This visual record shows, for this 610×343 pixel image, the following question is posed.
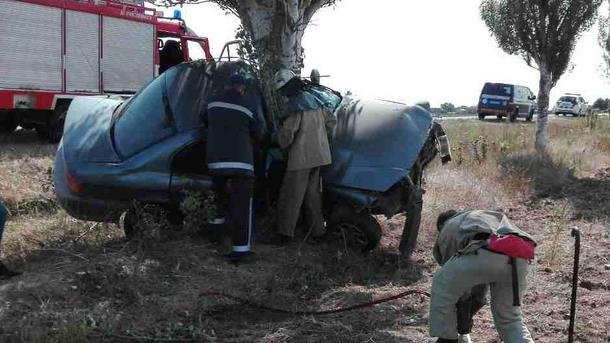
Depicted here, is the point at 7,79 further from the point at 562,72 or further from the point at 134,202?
the point at 562,72

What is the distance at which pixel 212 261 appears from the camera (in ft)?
17.1

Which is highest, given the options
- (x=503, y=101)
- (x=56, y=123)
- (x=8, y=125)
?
(x=503, y=101)

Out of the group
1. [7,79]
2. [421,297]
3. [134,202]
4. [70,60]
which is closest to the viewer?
[421,297]

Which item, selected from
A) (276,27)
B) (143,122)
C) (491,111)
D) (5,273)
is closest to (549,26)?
(276,27)

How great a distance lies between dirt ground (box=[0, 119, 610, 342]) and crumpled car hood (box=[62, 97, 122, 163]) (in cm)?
72

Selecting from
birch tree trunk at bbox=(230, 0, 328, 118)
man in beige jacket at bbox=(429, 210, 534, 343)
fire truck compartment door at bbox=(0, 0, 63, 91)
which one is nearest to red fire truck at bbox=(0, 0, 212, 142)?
fire truck compartment door at bbox=(0, 0, 63, 91)

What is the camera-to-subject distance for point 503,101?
3316 centimetres

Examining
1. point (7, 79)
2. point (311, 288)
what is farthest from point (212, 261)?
point (7, 79)

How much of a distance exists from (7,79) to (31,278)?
331 inches

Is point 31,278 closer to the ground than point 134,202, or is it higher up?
closer to the ground

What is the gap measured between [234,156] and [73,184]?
1.36 meters

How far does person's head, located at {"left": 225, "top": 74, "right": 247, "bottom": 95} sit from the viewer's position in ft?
17.6

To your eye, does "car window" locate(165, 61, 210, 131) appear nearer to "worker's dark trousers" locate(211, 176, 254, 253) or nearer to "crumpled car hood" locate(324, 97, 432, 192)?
"worker's dark trousers" locate(211, 176, 254, 253)

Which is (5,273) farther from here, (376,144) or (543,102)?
(543,102)
